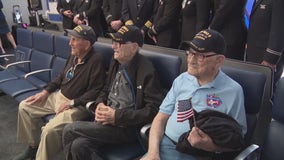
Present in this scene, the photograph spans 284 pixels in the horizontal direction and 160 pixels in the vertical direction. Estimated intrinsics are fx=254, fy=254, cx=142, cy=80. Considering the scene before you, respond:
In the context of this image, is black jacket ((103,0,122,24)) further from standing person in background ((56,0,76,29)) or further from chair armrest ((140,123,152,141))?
chair armrest ((140,123,152,141))

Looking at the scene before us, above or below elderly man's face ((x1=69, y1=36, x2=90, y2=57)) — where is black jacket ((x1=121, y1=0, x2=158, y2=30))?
above

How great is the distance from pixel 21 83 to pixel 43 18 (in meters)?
4.06

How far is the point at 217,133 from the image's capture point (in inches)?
45.4

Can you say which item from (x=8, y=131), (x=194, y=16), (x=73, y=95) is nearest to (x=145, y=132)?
(x=73, y=95)

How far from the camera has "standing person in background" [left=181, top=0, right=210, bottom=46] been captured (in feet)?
7.85

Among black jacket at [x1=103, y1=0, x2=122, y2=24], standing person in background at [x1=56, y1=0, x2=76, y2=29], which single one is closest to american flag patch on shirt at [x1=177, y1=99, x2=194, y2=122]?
black jacket at [x1=103, y1=0, x2=122, y2=24]

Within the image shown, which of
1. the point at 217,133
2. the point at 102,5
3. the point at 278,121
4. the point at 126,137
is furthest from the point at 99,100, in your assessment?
the point at 102,5

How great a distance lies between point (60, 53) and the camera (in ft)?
9.52

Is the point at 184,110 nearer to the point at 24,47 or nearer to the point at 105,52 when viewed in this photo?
the point at 105,52

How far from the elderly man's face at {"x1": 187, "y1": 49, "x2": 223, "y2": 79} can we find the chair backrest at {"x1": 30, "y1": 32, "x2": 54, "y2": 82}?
2.14 meters

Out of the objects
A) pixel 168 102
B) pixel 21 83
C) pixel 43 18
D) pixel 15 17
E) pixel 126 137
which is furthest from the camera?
pixel 15 17

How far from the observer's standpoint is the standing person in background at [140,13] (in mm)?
3111

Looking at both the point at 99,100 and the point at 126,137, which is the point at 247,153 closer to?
the point at 126,137

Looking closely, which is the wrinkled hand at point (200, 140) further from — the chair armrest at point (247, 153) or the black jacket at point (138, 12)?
the black jacket at point (138, 12)
